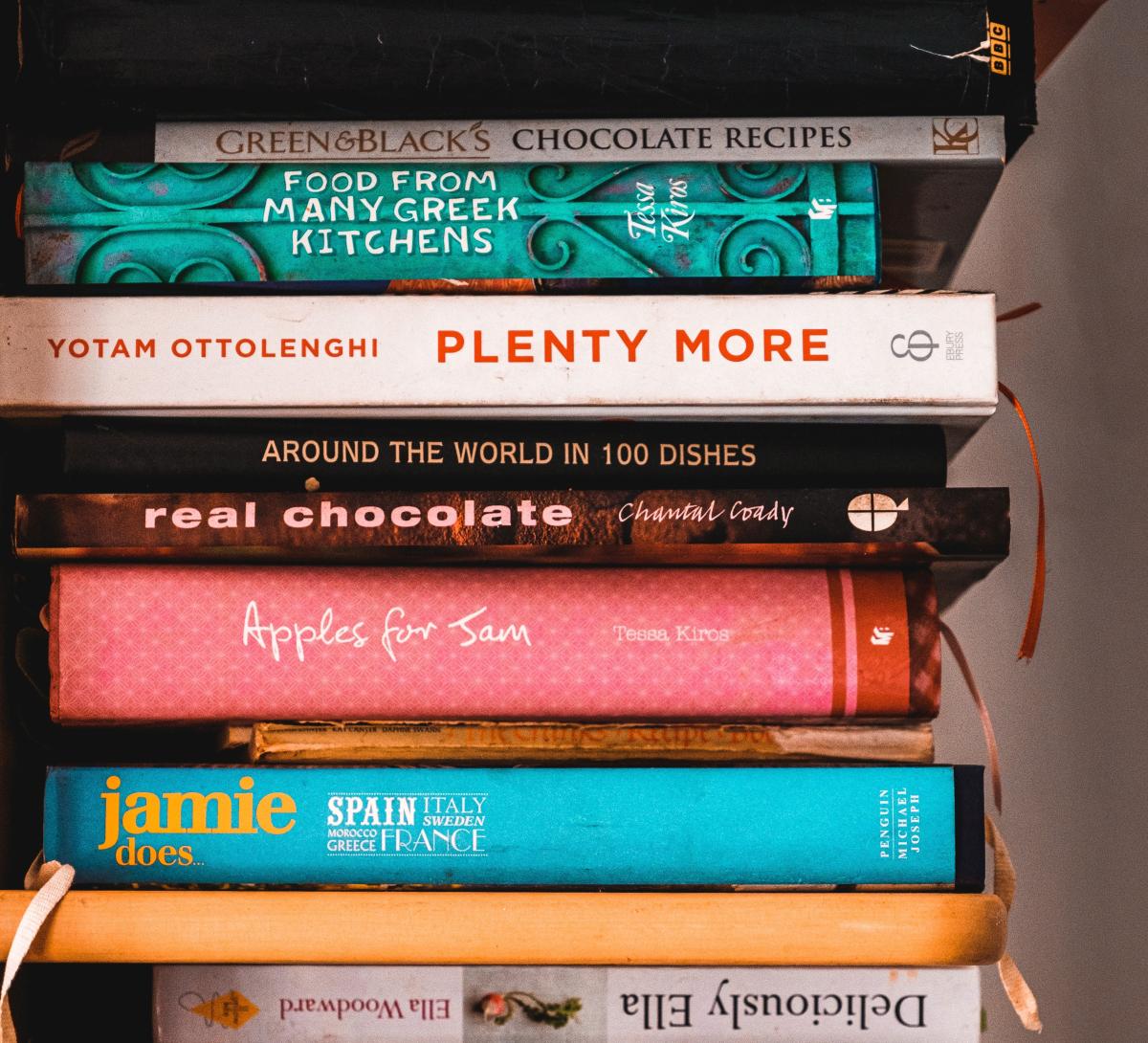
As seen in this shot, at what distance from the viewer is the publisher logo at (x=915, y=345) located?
1.61 ft

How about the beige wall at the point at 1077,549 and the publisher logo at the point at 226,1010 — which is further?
the beige wall at the point at 1077,549

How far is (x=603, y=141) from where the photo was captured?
524 mm

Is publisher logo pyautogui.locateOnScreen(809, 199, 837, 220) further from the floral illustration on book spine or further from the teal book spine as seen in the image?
the floral illustration on book spine

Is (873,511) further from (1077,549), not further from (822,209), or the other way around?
(1077,549)

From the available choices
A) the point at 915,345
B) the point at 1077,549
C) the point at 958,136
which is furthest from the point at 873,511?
the point at 1077,549

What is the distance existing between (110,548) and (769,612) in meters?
0.29

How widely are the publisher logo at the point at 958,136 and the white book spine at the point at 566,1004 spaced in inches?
14.6

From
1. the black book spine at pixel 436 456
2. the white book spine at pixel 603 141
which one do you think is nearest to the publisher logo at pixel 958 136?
the white book spine at pixel 603 141

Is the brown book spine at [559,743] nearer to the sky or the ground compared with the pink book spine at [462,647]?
nearer to the ground

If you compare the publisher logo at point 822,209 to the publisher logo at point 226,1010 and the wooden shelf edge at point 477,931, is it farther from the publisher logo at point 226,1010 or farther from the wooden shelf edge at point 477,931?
the publisher logo at point 226,1010

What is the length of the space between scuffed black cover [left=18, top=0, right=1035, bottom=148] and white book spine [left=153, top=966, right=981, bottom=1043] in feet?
1.28

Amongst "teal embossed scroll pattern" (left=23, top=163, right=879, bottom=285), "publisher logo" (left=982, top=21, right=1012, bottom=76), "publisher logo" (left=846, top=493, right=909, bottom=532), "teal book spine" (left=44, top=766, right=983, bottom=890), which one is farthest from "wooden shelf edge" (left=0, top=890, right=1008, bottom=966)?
"publisher logo" (left=982, top=21, right=1012, bottom=76)

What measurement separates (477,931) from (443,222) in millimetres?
307

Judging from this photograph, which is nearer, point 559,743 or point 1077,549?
point 559,743
